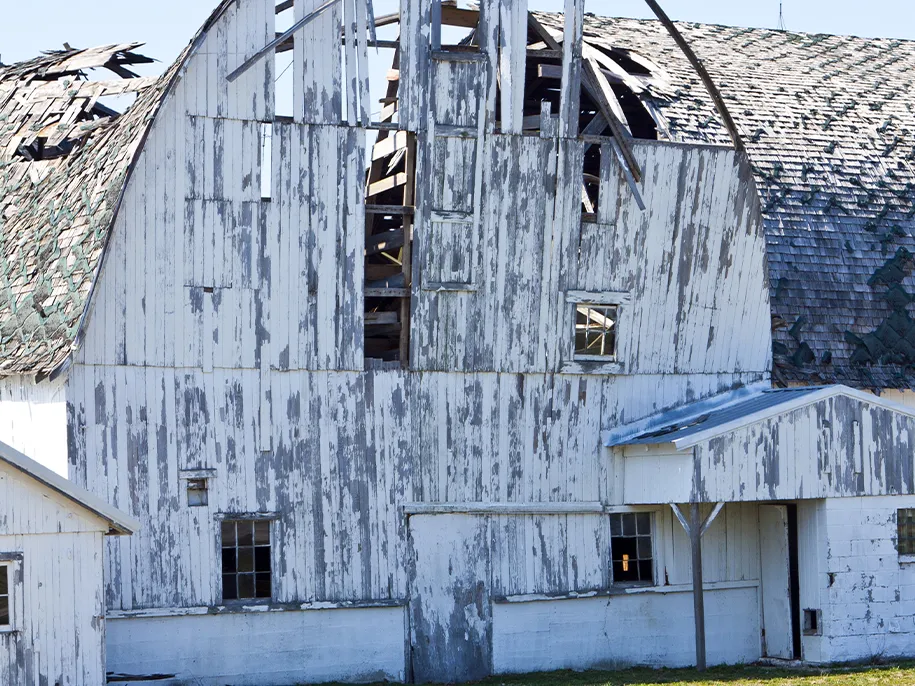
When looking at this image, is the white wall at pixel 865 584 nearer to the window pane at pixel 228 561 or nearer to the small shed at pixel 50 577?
the window pane at pixel 228 561

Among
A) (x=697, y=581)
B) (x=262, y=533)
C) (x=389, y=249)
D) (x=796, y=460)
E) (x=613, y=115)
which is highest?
(x=613, y=115)

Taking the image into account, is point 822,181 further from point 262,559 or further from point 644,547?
point 262,559

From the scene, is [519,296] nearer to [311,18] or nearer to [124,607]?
[311,18]

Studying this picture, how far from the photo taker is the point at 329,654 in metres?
20.2

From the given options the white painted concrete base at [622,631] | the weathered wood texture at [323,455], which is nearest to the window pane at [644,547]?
the white painted concrete base at [622,631]

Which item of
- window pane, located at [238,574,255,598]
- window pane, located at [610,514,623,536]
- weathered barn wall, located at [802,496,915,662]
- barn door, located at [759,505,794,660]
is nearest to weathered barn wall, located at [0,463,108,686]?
window pane, located at [238,574,255,598]

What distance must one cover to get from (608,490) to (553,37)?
6.53 metres

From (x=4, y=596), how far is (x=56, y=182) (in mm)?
6815

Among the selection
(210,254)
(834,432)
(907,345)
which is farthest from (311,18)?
(907,345)

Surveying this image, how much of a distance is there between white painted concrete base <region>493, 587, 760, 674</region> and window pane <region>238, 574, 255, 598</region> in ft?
11.3

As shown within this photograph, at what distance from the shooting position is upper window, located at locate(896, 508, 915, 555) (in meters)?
21.8

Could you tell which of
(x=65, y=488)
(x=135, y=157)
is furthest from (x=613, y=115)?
(x=65, y=488)

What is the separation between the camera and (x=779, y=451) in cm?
2109

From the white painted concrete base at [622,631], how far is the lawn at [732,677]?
35 centimetres
